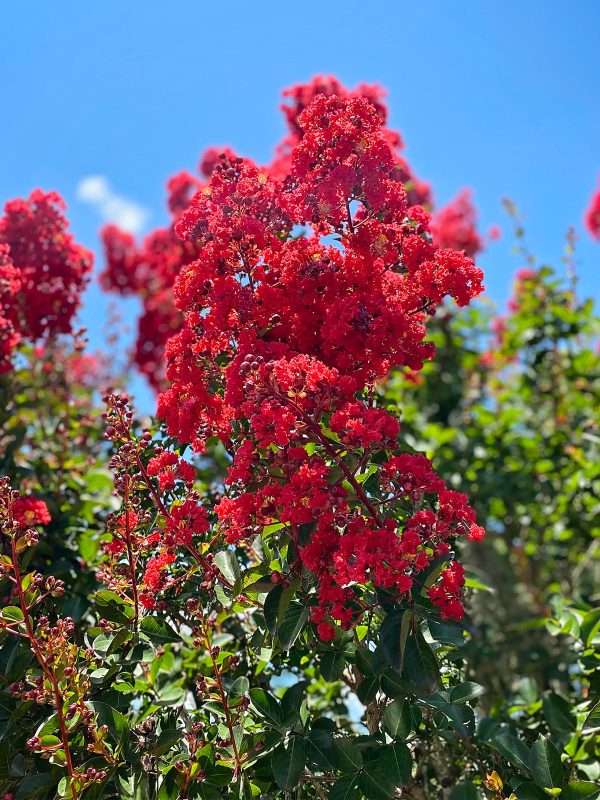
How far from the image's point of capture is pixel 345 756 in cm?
182

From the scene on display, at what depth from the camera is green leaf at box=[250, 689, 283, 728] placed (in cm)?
188

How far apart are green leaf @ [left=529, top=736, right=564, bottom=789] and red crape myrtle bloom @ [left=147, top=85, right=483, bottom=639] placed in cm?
54

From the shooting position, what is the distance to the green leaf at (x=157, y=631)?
200 cm

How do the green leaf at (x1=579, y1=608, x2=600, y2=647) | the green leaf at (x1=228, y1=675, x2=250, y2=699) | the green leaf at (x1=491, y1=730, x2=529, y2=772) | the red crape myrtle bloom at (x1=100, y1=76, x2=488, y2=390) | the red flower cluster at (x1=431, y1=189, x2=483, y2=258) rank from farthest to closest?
1. the red flower cluster at (x1=431, y1=189, x2=483, y2=258)
2. the red crape myrtle bloom at (x1=100, y1=76, x2=488, y2=390)
3. the green leaf at (x1=579, y1=608, x2=600, y2=647)
4. the green leaf at (x1=491, y1=730, x2=529, y2=772)
5. the green leaf at (x1=228, y1=675, x2=250, y2=699)

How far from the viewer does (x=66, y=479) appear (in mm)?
3266

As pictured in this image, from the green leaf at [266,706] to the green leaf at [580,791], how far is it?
701 millimetres

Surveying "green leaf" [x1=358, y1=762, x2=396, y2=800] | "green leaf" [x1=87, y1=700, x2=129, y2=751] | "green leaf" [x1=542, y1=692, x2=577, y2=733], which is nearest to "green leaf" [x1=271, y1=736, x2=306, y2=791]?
"green leaf" [x1=358, y1=762, x2=396, y2=800]

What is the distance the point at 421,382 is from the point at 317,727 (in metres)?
3.83

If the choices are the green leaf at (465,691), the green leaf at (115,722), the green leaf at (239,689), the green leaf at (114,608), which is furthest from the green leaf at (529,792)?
the green leaf at (114,608)

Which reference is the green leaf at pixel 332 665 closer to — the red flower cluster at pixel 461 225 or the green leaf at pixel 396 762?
the green leaf at pixel 396 762

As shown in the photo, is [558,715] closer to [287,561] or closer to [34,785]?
[287,561]

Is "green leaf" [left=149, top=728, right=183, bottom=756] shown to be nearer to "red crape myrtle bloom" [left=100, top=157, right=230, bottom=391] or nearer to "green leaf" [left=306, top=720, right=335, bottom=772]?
"green leaf" [left=306, top=720, right=335, bottom=772]

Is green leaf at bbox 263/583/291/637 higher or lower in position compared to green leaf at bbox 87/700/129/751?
higher

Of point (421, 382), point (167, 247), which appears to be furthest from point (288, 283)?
point (421, 382)
